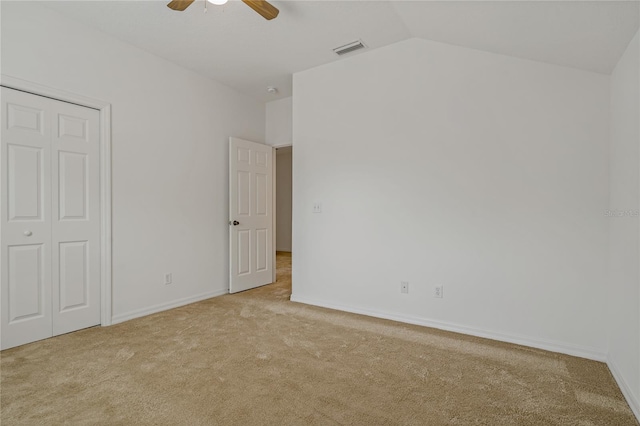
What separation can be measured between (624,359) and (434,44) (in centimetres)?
282

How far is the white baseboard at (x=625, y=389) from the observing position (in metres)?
1.78

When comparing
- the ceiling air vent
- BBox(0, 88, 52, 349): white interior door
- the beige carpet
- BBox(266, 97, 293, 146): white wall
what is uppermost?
the ceiling air vent

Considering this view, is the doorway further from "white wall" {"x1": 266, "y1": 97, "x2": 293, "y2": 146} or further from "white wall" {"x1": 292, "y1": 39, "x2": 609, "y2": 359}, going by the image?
"white wall" {"x1": 292, "y1": 39, "x2": 609, "y2": 359}

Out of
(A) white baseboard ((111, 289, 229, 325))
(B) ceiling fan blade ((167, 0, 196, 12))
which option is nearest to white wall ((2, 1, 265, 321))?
(A) white baseboard ((111, 289, 229, 325))

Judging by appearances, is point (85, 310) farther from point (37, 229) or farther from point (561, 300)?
point (561, 300)

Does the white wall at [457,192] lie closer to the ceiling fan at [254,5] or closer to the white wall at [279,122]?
the white wall at [279,122]

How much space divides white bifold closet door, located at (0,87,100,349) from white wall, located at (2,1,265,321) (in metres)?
0.19

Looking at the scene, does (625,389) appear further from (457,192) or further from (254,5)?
(254,5)

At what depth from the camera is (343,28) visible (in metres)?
3.01

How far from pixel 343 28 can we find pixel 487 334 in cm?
299

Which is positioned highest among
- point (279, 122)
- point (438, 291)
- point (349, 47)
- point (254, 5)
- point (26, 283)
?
point (349, 47)

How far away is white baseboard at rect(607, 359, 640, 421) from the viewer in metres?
1.78

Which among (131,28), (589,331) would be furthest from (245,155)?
(589,331)

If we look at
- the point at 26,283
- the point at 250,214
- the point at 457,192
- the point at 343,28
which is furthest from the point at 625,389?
the point at 26,283
